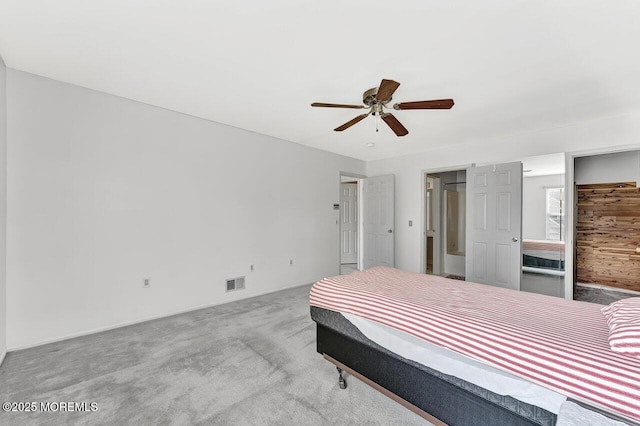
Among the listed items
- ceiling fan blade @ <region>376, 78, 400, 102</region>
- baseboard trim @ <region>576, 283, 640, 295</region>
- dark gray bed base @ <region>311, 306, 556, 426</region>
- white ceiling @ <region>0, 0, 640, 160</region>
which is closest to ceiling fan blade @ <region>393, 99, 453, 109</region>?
ceiling fan blade @ <region>376, 78, 400, 102</region>

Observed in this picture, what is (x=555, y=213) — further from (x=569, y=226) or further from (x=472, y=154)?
(x=472, y=154)

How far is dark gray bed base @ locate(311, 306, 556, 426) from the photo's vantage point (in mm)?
1201

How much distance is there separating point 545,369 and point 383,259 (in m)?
4.58

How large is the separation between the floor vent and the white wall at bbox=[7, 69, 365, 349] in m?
0.09

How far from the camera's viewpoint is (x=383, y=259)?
5.66 m

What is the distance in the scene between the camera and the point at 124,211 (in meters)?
3.06

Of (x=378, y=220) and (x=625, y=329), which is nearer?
(x=625, y=329)

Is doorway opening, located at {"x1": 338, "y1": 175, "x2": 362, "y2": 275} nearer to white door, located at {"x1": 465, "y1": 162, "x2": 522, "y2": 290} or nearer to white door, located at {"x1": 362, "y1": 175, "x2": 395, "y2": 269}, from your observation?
white door, located at {"x1": 362, "y1": 175, "x2": 395, "y2": 269}

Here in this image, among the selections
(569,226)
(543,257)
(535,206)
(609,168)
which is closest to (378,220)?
(535,206)

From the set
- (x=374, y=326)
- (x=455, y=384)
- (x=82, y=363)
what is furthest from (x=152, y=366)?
(x=455, y=384)

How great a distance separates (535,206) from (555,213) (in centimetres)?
32

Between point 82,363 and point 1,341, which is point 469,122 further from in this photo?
point 1,341

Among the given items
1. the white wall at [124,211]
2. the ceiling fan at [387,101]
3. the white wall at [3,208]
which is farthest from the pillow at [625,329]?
the white wall at [3,208]

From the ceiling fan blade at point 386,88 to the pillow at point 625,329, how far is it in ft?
5.88
